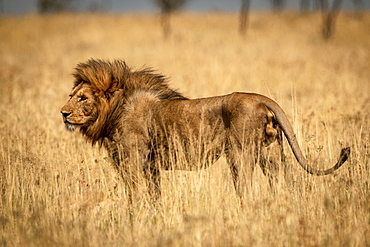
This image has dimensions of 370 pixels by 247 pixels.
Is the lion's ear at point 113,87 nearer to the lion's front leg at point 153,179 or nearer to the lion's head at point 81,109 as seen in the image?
the lion's head at point 81,109

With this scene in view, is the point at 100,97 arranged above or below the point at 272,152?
above

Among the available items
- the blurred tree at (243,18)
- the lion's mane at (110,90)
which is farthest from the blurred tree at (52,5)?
the lion's mane at (110,90)

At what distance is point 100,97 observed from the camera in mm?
6121

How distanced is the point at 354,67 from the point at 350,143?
457 inches

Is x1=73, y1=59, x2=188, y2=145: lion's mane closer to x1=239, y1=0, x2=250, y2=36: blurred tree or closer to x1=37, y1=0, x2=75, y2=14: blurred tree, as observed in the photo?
x1=239, y1=0, x2=250, y2=36: blurred tree

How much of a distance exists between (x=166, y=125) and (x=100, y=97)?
38.7 inches

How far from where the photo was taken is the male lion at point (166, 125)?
507cm

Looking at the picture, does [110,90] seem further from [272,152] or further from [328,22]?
[328,22]

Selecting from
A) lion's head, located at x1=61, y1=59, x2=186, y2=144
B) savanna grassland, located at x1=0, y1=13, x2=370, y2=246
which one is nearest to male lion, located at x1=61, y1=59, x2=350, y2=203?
lion's head, located at x1=61, y1=59, x2=186, y2=144

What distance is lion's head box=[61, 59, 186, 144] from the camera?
604cm

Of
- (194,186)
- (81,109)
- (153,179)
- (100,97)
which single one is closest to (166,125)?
(153,179)

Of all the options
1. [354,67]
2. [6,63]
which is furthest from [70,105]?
[6,63]

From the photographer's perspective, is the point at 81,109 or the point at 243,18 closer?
the point at 81,109

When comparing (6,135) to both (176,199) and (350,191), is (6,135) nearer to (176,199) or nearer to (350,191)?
(176,199)
